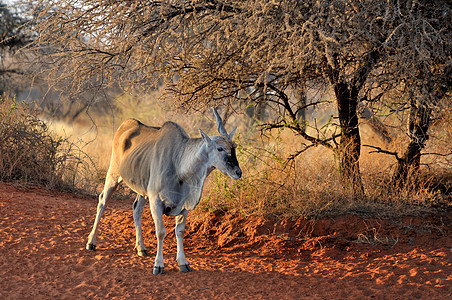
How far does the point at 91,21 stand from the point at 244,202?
337cm

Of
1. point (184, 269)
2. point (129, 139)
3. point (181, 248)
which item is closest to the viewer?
point (184, 269)

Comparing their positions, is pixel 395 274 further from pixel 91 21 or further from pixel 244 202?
pixel 91 21

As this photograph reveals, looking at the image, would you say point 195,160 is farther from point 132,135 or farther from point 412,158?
point 412,158

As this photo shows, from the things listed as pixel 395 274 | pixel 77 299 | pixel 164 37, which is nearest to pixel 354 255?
pixel 395 274

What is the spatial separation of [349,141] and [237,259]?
8.91 ft

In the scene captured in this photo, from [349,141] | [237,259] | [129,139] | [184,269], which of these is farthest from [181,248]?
[349,141]

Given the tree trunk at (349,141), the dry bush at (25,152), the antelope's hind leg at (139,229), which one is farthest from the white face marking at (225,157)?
the dry bush at (25,152)

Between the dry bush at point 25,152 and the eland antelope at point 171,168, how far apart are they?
4.13 metres

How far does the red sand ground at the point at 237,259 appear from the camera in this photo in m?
4.98

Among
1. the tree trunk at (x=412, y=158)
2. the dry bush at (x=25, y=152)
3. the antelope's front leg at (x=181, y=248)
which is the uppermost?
the tree trunk at (x=412, y=158)

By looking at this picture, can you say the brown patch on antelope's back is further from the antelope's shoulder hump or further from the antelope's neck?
the antelope's neck

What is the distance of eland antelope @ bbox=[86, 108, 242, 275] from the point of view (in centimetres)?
535

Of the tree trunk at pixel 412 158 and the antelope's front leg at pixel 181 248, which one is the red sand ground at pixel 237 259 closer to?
the antelope's front leg at pixel 181 248

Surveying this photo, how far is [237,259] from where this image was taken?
6129 mm
